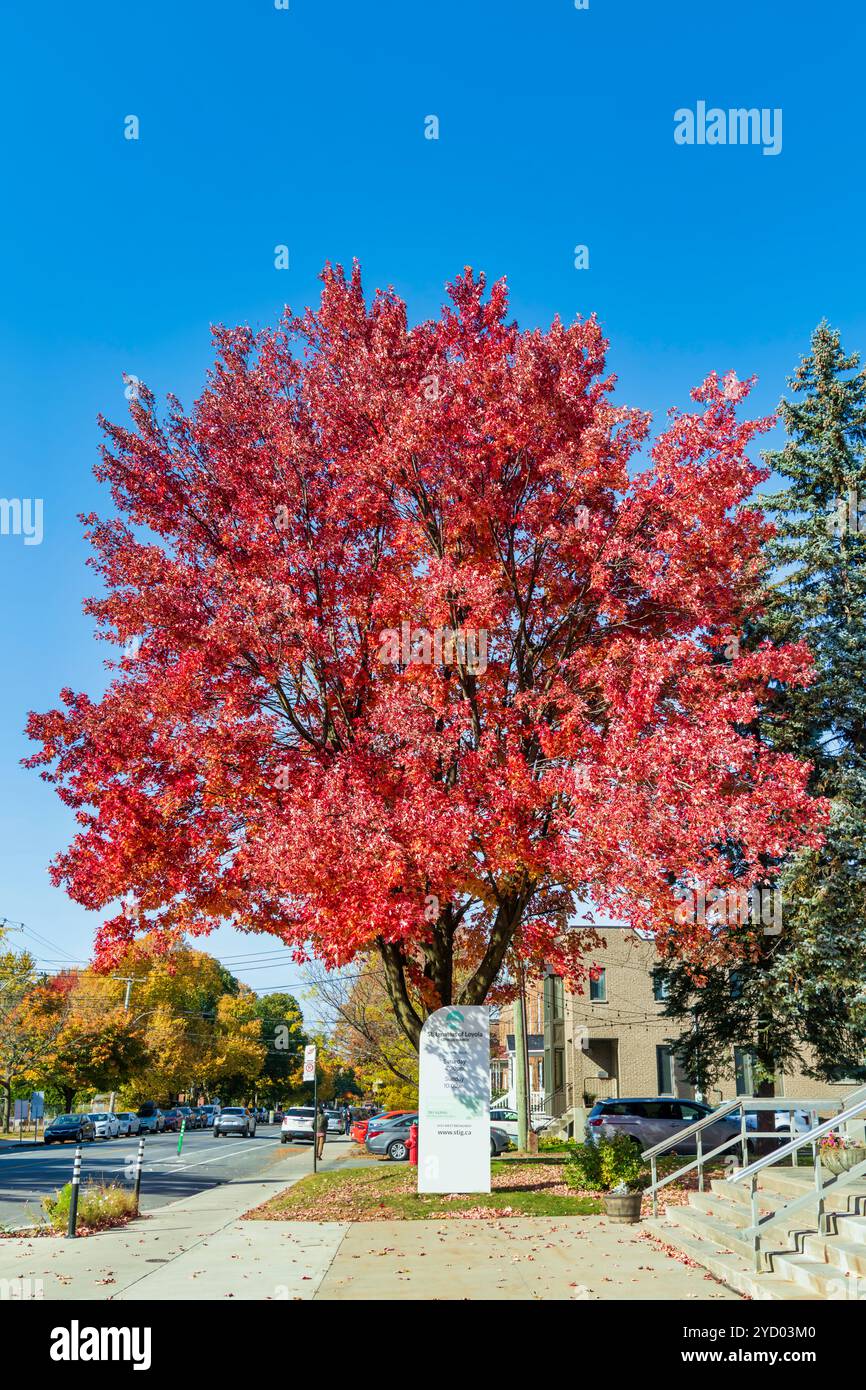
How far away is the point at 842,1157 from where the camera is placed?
10883 mm

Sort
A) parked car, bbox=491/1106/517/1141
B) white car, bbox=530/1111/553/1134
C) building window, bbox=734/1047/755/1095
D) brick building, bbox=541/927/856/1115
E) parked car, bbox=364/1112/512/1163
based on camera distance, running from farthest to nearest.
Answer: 1. white car, bbox=530/1111/553/1134
2. brick building, bbox=541/927/856/1115
3. parked car, bbox=491/1106/517/1141
4. building window, bbox=734/1047/755/1095
5. parked car, bbox=364/1112/512/1163

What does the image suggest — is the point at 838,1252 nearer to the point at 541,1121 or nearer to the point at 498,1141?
the point at 498,1141

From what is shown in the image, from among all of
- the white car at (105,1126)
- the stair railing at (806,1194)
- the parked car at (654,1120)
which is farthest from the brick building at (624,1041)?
the stair railing at (806,1194)

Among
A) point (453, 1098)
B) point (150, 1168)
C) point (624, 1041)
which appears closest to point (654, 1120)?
A: point (453, 1098)

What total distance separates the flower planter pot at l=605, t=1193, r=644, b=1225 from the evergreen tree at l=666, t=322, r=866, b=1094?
7.39 meters

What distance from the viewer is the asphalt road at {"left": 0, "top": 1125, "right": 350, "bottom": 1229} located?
1933cm

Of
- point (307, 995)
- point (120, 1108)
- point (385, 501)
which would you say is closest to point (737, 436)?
point (385, 501)

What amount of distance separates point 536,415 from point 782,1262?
10520mm

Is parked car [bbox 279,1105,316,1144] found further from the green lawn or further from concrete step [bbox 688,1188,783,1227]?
concrete step [bbox 688,1188,783,1227]

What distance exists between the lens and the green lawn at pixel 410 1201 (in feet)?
48.1

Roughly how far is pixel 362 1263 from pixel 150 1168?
2100 cm

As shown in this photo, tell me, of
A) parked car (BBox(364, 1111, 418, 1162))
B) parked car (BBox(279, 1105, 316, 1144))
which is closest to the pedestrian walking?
parked car (BBox(364, 1111, 418, 1162))

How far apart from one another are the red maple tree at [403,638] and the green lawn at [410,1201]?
9.02 feet

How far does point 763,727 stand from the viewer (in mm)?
21438
